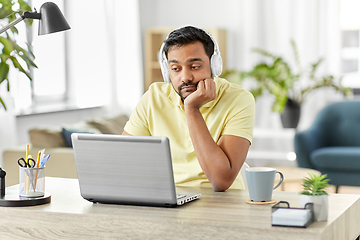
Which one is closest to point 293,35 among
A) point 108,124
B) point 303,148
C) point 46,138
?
point 303,148

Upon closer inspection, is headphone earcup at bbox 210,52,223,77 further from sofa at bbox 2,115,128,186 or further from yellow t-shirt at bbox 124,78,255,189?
sofa at bbox 2,115,128,186

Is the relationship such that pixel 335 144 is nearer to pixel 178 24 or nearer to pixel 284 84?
pixel 284 84

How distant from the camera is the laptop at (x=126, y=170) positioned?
4.45 ft

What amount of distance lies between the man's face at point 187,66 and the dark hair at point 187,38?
0.05 ft

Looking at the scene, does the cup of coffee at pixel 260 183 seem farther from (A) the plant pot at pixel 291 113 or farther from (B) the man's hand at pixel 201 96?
(A) the plant pot at pixel 291 113

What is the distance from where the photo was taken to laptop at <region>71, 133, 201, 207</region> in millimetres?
1357

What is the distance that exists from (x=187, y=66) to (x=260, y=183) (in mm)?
570

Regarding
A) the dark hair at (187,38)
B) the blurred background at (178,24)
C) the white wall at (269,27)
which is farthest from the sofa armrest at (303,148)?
the dark hair at (187,38)

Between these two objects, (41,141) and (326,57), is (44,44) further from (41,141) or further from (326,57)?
(326,57)

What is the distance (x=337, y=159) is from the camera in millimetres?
4336

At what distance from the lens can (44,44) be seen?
4.63 m

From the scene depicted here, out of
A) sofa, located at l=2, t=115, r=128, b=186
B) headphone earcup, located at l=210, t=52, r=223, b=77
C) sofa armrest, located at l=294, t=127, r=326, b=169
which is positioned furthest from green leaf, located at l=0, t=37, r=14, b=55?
sofa armrest, located at l=294, t=127, r=326, b=169

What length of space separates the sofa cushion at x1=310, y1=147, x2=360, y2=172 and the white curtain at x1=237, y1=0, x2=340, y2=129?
1272 mm

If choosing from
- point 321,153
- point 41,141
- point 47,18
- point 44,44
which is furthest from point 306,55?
point 47,18
